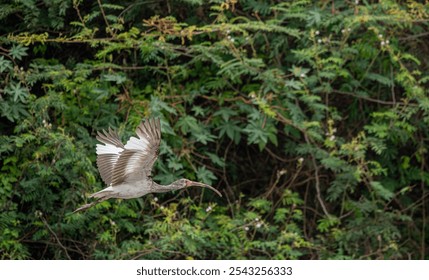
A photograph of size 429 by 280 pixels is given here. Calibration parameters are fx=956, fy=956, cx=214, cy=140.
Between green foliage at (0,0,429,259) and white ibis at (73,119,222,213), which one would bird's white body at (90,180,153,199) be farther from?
green foliage at (0,0,429,259)

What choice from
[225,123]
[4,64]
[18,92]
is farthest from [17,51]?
[225,123]

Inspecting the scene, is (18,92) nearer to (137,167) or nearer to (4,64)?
(4,64)

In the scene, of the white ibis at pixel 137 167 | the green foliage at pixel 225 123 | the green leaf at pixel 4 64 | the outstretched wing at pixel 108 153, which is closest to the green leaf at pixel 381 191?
the green foliage at pixel 225 123

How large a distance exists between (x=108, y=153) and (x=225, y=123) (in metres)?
2.99

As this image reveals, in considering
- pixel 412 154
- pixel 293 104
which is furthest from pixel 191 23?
pixel 412 154

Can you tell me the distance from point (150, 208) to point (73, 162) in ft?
2.47

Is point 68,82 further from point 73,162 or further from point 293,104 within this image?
point 293,104

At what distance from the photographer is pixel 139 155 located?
313 centimetres

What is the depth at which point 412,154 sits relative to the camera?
7191 mm

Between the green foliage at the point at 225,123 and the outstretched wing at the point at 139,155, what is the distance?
2843 mm

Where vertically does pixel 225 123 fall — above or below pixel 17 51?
below

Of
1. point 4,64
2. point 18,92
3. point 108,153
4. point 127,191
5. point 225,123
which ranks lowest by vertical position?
point 225,123

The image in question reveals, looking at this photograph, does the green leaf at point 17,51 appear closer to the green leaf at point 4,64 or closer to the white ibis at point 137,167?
the green leaf at point 4,64

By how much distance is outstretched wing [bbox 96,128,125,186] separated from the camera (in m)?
3.55
